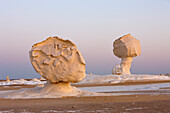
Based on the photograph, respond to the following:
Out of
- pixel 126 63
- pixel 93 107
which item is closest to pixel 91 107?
pixel 93 107

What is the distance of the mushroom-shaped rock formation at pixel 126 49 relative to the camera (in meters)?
44.3

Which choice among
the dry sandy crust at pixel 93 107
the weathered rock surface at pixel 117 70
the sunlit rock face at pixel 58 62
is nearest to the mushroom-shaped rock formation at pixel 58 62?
the sunlit rock face at pixel 58 62

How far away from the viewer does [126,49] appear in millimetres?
44250

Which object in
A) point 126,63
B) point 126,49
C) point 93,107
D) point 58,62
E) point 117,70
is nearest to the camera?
point 93,107

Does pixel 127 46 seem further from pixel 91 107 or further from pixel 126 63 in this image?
pixel 91 107

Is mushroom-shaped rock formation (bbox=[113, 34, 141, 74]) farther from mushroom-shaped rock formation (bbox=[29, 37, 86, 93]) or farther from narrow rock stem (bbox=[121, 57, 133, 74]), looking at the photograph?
mushroom-shaped rock formation (bbox=[29, 37, 86, 93])

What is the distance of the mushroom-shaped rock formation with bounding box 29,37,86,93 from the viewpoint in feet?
54.4

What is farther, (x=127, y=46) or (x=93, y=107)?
(x=127, y=46)

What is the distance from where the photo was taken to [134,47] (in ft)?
145

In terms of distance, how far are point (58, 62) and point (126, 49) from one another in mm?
28975

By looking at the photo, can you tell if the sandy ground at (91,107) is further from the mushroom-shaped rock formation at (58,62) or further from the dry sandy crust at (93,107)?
the mushroom-shaped rock formation at (58,62)

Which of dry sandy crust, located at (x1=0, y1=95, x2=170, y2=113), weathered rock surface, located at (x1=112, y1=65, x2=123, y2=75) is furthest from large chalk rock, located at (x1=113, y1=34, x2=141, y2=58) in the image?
dry sandy crust, located at (x1=0, y1=95, x2=170, y2=113)

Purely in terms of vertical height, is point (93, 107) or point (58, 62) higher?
point (58, 62)

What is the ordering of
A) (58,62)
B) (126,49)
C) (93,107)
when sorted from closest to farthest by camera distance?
(93,107), (58,62), (126,49)
